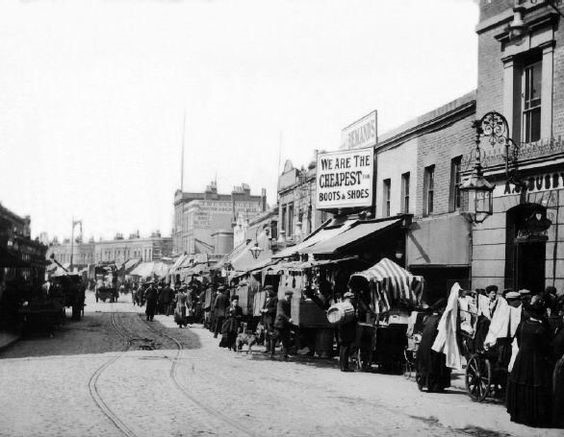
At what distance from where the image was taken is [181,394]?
37.6 ft

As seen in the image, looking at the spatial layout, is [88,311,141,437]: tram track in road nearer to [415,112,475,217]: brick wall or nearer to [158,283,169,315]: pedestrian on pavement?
[415,112,475,217]: brick wall

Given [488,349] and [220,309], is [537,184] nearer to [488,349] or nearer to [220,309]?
[488,349]

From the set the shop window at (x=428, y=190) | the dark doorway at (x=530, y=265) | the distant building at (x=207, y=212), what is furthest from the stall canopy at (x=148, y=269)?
the dark doorway at (x=530, y=265)

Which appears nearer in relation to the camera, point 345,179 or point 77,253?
point 345,179

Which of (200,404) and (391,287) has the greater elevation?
(391,287)

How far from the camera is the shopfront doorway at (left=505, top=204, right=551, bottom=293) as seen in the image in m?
16.9

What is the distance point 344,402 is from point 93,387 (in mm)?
4047

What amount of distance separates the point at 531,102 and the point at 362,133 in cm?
1092

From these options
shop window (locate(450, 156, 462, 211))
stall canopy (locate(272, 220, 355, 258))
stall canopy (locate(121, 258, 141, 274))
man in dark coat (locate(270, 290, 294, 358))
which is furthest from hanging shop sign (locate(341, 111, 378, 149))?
stall canopy (locate(121, 258, 141, 274))

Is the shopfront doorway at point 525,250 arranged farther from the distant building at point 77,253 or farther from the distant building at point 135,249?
the distant building at point 77,253

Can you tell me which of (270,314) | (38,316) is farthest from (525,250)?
(38,316)

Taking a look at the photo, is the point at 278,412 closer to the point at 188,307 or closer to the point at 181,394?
the point at 181,394

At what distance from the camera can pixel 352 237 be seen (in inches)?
927

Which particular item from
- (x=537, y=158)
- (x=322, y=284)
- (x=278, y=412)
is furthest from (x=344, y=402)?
(x=322, y=284)
